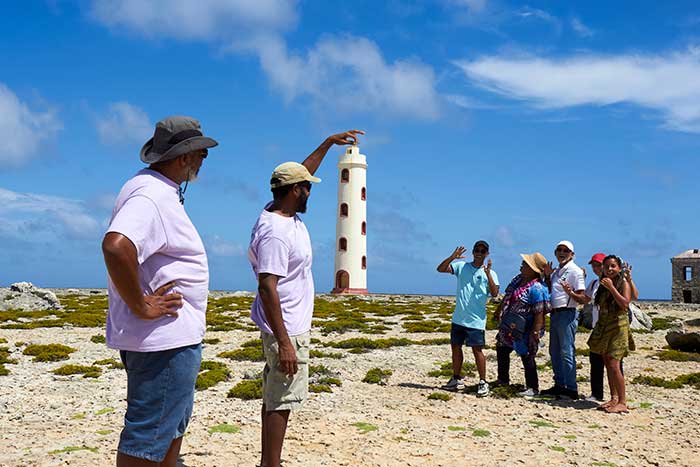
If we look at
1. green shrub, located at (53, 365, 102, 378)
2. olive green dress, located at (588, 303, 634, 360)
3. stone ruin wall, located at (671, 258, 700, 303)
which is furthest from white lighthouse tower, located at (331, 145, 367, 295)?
olive green dress, located at (588, 303, 634, 360)

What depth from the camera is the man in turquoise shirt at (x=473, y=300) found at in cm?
1153

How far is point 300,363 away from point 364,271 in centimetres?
4936

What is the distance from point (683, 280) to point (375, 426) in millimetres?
62734

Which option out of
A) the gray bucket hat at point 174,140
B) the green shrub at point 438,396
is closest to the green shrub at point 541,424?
the green shrub at point 438,396

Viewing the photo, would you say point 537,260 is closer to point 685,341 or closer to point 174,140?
point 174,140

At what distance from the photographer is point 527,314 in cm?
1155

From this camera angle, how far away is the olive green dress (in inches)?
411

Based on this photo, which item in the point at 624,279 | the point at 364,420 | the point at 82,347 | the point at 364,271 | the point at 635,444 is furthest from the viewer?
the point at 364,271

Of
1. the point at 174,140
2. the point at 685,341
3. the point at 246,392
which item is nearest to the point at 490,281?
the point at 246,392

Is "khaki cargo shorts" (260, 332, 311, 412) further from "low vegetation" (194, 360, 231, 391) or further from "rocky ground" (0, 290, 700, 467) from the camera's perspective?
"low vegetation" (194, 360, 231, 391)

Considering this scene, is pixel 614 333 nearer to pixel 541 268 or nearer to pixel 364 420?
pixel 541 268

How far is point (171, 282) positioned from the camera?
4.11 m

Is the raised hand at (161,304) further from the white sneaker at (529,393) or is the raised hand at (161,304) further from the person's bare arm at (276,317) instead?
the white sneaker at (529,393)

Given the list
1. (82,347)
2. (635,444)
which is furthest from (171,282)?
(82,347)
